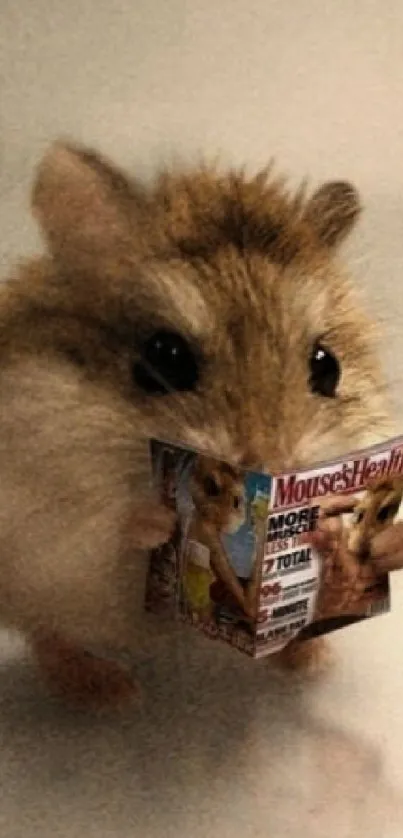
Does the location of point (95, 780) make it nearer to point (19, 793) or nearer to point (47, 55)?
point (19, 793)

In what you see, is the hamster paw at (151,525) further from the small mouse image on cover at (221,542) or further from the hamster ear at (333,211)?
the hamster ear at (333,211)

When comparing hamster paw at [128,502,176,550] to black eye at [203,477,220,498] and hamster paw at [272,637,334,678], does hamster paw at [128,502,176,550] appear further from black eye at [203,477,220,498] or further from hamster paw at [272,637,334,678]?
hamster paw at [272,637,334,678]

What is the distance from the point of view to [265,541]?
683 millimetres

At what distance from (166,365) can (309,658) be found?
21cm

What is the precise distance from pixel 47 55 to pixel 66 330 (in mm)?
187

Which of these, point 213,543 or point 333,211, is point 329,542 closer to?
point 213,543

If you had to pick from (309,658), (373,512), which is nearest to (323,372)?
(373,512)

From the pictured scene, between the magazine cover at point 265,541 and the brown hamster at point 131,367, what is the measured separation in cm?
1

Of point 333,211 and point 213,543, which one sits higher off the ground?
point 333,211

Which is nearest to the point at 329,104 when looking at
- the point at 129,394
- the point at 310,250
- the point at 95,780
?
the point at 310,250

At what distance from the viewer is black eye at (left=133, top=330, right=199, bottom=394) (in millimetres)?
701

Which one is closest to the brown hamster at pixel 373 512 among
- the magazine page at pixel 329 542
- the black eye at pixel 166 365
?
the magazine page at pixel 329 542

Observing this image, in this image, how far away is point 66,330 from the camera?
0.71m

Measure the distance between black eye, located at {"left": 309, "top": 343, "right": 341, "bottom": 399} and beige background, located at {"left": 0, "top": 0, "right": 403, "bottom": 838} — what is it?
0.07 m
